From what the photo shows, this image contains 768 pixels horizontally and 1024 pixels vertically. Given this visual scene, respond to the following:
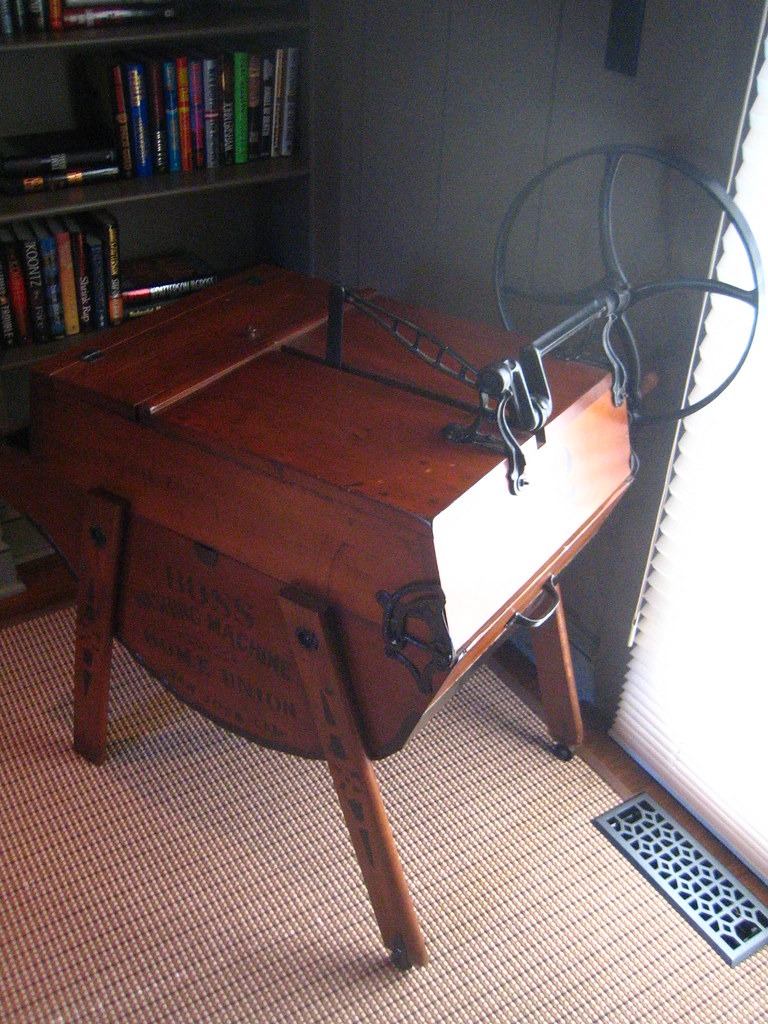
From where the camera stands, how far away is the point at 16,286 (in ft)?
6.53

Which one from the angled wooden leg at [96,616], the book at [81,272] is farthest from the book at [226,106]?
the angled wooden leg at [96,616]

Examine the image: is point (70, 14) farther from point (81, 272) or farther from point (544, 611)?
point (544, 611)

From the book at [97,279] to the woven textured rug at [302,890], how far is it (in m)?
0.78

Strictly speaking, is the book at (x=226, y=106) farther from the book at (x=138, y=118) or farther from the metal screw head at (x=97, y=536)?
the metal screw head at (x=97, y=536)

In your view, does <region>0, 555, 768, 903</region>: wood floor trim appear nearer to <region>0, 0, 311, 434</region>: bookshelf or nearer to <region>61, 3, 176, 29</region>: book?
<region>0, 0, 311, 434</region>: bookshelf

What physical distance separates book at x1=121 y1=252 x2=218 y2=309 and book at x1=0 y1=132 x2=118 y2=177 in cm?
27

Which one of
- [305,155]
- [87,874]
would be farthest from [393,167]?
[87,874]

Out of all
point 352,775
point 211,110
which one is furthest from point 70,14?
point 352,775

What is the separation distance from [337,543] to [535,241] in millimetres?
744

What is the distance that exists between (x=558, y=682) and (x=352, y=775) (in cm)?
52

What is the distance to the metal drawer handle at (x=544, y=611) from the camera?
133cm

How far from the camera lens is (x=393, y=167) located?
193cm

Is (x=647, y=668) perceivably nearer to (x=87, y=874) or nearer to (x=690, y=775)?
(x=690, y=775)

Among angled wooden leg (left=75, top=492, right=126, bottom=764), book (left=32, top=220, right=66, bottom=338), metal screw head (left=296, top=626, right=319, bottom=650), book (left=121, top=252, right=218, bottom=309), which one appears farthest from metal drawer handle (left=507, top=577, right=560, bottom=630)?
book (left=32, top=220, right=66, bottom=338)
